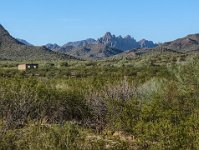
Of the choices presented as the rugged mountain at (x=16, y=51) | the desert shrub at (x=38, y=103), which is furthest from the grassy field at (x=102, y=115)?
the rugged mountain at (x=16, y=51)

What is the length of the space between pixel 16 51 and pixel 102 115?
125m

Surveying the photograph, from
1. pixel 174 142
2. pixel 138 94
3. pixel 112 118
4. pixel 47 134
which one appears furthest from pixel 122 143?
pixel 138 94

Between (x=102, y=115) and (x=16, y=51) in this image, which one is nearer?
(x=102, y=115)

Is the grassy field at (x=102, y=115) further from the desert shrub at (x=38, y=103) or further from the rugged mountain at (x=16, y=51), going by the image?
the rugged mountain at (x=16, y=51)

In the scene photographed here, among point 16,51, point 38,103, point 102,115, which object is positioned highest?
point 16,51

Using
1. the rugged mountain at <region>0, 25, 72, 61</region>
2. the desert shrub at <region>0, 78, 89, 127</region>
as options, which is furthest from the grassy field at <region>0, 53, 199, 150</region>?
the rugged mountain at <region>0, 25, 72, 61</region>

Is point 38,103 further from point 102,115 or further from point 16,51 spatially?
point 16,51

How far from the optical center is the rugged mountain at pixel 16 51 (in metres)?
139

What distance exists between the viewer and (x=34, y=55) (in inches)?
5812

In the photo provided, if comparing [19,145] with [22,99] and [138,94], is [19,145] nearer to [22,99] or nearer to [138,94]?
[22,99]

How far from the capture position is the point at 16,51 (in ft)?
474

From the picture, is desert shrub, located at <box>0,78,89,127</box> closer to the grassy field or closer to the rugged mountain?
the grassy field

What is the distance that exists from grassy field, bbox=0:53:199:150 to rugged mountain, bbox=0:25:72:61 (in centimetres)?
11221

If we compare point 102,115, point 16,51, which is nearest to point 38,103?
point 102,115
